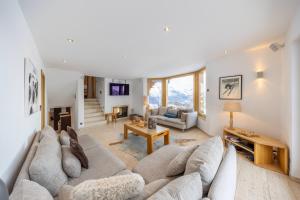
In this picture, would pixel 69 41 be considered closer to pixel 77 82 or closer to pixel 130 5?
pixel 130 5

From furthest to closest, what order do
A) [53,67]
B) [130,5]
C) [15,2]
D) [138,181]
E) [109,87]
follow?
[109,87]
[53,67]
[130,5]
[15,2]
[138,181]

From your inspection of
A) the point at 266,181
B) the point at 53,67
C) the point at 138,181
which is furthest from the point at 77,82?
the point at 266,181

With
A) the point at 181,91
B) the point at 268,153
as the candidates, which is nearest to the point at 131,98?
the point at 181,91

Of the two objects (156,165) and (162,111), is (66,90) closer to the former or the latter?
(162,111)

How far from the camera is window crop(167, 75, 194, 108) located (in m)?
5.45

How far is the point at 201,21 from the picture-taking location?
5.45 ft

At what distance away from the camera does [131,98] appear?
23.5 feet

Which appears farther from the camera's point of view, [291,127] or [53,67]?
[53,67]

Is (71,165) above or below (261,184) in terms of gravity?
above

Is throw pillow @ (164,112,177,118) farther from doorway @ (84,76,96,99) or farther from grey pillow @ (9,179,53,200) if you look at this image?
grey pillow @ (9,179,53,200)

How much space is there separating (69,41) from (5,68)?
147 cm

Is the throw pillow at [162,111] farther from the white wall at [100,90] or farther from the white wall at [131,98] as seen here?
the white wall at [100,90]

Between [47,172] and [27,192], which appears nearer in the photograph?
[27,192]

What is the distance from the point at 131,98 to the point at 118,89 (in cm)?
101
